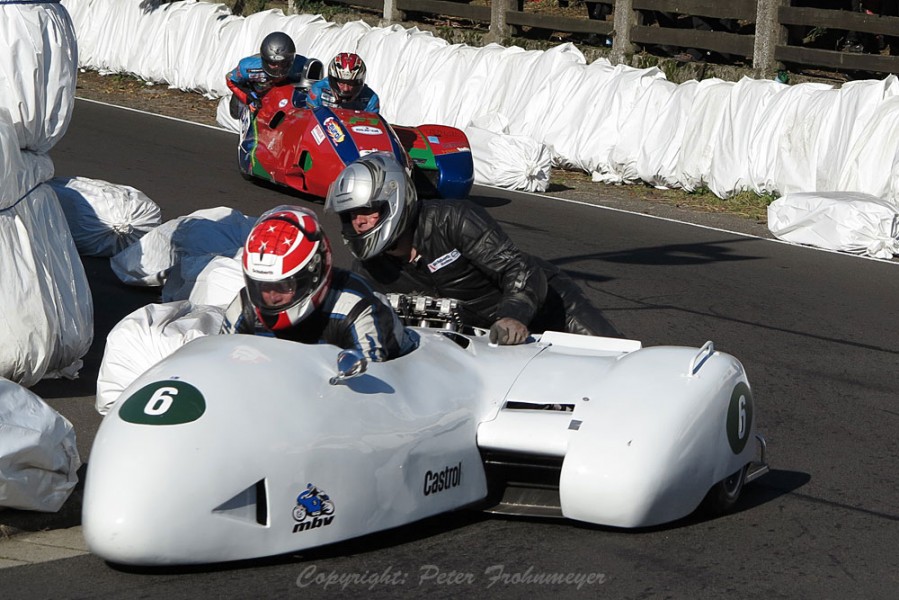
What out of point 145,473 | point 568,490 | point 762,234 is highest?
point 145,473

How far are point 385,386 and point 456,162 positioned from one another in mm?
7432

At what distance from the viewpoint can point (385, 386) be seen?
461 cm

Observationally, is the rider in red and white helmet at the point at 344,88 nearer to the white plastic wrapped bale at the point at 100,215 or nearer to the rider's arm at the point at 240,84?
the rider's arm at the point at 240,84

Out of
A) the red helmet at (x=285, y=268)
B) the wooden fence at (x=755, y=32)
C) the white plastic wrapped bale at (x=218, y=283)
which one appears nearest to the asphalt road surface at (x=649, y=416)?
the white plastic wrapped bale at (x=218, y=283)

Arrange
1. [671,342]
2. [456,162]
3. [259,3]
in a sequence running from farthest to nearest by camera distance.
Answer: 1. [259,3]
2. [456,162]
3. [671,342]

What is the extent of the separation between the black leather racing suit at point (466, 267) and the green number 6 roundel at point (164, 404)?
6.20 ft

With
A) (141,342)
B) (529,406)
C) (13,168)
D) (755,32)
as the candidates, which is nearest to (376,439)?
(529,406)

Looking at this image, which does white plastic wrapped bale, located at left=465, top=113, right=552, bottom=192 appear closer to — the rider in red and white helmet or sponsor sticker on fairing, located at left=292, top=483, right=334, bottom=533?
the rider in red and white helmet

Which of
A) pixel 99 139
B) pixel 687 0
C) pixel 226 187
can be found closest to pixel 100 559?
pixel 226 187

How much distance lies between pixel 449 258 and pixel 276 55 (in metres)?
7.65

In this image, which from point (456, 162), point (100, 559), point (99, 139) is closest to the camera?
point (100, 559)

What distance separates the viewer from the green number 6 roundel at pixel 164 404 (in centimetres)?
410

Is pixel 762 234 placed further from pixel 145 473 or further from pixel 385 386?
pixel 145 473

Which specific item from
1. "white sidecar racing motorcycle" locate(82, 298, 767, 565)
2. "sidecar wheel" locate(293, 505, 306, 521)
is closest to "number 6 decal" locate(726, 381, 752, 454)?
"white sidecar racing motorcycle" locate(82, 298, 767, 565)
